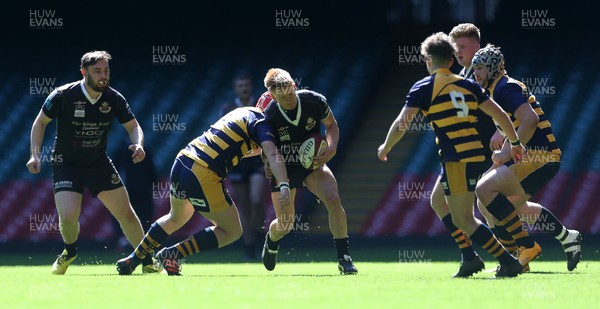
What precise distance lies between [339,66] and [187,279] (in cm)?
965

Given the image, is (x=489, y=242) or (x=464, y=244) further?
(x=464, y=244)

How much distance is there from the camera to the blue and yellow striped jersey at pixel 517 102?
31.1ft

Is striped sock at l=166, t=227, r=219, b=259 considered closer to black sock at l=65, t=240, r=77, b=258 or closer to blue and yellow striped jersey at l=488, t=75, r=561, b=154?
black sock at l=65, t=240, r=77, b=258

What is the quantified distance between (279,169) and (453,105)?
132 centimetres

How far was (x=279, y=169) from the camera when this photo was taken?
916 centimetres

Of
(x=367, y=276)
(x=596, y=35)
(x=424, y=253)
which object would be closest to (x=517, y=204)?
(x=367, y=276)

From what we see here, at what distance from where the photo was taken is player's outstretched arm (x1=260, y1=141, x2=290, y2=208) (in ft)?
29.6

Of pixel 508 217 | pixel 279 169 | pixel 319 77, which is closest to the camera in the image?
pixel 279 169

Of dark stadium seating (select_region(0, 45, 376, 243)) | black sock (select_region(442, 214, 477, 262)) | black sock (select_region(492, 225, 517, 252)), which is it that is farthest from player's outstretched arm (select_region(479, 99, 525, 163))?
dark stadium seating (select_region(0, 45, 376, 243))

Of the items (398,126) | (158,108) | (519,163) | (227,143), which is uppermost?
(398,126)

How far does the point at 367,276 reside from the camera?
31.3 feet

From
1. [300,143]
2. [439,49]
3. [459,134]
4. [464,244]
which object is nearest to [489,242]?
[464,244]

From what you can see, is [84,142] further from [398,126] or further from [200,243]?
[398,126]

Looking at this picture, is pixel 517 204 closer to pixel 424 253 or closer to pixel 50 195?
pixel 424 253
